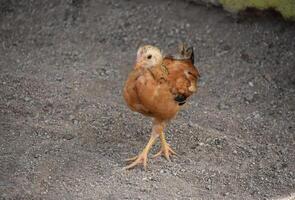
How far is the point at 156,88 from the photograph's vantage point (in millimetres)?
4969

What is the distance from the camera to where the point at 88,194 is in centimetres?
498

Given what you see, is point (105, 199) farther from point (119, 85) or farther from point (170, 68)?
point (119, 85)

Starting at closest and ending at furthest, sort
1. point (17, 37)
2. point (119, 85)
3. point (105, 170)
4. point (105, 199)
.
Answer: point (105, 199) < point (105, 170) < point (119, 85) < point (17, 37)

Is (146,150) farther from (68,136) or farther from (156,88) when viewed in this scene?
(68,136)

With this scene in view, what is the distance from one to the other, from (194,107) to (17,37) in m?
2.19

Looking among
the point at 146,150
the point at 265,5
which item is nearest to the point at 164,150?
the point at 146,150

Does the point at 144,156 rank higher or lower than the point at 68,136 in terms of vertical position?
higher

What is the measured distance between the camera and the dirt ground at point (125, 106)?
5.14 meters

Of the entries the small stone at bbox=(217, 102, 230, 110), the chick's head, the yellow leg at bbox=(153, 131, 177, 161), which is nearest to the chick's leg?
the yellow leg at bbox=(153, 131, 177, 161)

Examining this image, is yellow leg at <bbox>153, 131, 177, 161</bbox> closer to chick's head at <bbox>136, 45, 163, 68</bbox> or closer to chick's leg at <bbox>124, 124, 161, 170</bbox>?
chick's leg at <bbox>124, 124, 161, 170</bbox>

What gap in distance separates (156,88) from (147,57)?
0.78ft

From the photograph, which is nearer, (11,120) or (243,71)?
(11,120)

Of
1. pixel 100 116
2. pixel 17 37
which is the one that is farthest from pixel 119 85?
pixel 17 37

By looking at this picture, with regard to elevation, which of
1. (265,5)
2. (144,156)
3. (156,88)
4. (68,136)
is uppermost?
(265,5)
